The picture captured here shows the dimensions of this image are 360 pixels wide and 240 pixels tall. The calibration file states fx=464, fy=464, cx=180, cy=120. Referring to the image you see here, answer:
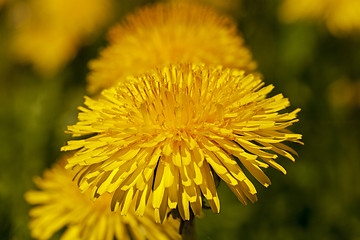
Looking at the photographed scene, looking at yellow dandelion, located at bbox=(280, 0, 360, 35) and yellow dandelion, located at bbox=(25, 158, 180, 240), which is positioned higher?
yellow dandelion, located at bbox=(280, 0, 360, 35)

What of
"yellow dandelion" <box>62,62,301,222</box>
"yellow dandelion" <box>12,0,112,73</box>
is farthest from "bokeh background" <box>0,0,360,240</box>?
"yellow dandelion" <box>62,62,301,222</box>

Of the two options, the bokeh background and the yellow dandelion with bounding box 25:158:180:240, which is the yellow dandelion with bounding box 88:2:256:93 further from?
the bokeh background

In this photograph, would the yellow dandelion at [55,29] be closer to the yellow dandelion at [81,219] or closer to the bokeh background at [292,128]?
the bokeh background at [292,128]

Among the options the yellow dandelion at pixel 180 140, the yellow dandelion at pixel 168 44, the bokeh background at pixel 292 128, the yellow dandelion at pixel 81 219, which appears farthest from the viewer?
the bokeh background at pixel 292 128

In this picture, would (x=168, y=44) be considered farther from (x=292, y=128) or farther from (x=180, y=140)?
(x=292, y=128)

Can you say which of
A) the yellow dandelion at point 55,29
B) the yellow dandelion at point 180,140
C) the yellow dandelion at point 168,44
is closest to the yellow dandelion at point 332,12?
the yellow dandelion at point 168,44

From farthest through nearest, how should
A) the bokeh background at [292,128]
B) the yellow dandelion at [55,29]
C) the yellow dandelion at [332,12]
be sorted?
the yellow dandelion at [55,29] → the yellow dandelion at [332,12] → the bokeh background at [292,128]
